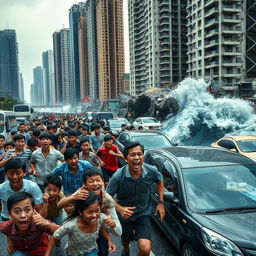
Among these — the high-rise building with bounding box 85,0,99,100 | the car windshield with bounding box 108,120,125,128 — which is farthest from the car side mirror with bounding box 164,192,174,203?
the high-rise building with bounding box 85,0,99,100

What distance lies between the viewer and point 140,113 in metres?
62.1

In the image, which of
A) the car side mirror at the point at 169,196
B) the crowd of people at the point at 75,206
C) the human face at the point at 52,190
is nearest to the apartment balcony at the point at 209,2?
the crowd of people at the point at 75,206

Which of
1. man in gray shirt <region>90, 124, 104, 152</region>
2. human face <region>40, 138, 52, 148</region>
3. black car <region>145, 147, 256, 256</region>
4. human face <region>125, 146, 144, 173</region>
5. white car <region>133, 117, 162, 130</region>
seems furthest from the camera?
white car <region>133, 117, 162, 130</region>

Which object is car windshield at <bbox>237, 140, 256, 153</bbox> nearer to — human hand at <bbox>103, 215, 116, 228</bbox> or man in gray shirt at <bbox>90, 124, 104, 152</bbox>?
man in gray shirt at <bbox>90, 124, 104, 152</bbox>

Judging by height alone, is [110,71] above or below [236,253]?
above

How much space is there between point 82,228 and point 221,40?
61860 mm

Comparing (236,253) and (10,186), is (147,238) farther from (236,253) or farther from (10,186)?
(10,186)

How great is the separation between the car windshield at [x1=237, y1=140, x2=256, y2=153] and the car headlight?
6.80 m

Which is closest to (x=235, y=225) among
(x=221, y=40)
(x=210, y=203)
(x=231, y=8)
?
(x=210, y=203)

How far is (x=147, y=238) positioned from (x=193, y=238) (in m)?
0.53

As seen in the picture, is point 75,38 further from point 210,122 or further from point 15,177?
point 15,177

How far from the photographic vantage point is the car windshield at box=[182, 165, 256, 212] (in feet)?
11.6

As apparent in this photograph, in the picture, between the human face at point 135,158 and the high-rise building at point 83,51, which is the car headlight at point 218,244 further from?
the high-rise building at point 83,51

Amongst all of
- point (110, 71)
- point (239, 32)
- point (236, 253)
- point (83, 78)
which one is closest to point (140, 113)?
point (239, 32)
